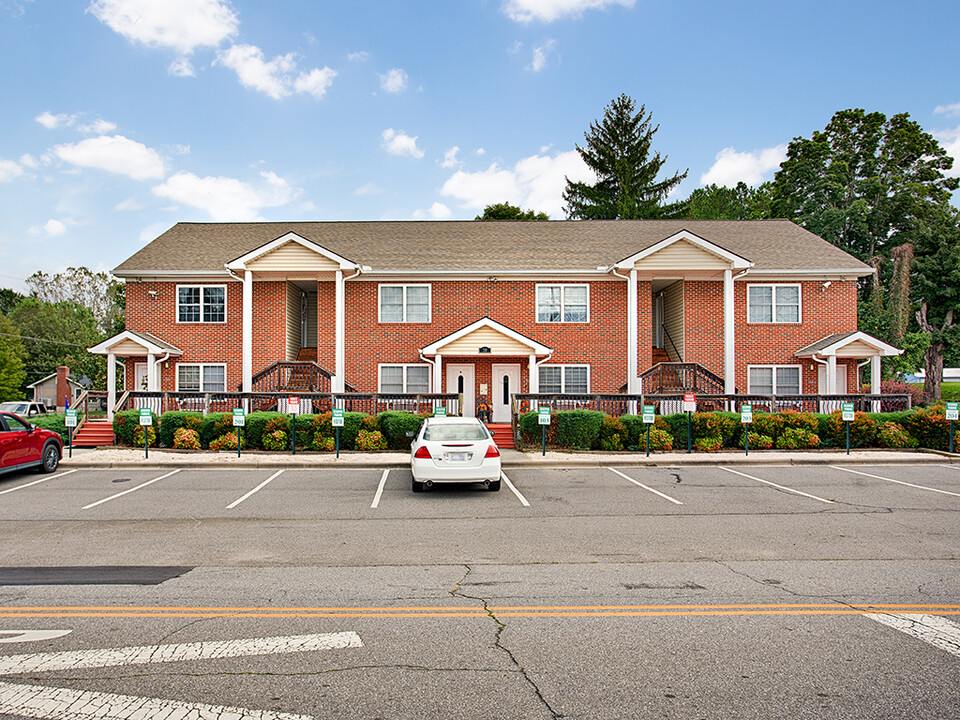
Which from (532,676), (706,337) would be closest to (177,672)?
(532,676)

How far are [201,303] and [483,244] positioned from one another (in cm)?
1117

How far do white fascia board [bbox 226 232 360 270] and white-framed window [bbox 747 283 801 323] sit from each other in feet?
48.7

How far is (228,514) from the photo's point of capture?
1050cm

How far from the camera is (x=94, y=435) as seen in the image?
63.2ft

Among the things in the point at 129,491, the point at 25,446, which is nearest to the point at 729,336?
the point at 129,491

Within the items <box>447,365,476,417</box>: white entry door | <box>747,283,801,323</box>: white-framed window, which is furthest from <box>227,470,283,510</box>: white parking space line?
<box>747,283,801,323</box>: white-framed window

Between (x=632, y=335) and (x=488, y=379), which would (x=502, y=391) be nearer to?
(x=488, y=379)

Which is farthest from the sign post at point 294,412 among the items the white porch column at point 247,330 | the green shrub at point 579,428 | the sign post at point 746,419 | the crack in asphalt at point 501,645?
the sign post at point 746,419

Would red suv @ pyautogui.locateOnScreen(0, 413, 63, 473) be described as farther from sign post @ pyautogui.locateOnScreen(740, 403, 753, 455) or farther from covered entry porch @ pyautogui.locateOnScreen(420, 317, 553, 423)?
sign post @ pyautogui.locateOnScreen(740, 403, 753, 455)

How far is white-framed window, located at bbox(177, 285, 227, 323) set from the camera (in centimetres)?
2336

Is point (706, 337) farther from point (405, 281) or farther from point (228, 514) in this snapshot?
point (228, 514)

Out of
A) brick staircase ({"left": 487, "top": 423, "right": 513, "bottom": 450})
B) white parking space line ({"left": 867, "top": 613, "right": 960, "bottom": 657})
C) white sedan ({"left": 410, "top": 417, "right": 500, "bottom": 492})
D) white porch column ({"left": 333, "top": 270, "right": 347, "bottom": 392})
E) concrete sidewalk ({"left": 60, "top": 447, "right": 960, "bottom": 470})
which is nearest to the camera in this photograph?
white parking space line ({"left": 867, "top": 613, "right": 960, "bottom": 657})

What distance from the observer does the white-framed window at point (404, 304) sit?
76.8 feet

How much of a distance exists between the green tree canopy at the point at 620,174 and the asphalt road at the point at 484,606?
46.4 meters
